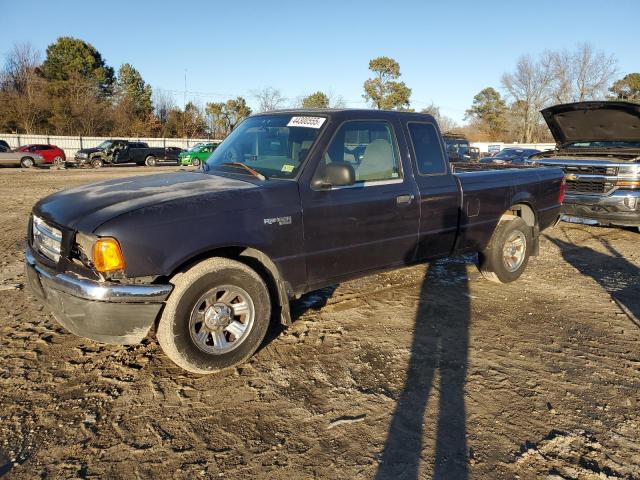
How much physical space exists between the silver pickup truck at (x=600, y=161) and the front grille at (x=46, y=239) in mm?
8083

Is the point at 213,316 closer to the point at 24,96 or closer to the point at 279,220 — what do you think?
the point at 279,220

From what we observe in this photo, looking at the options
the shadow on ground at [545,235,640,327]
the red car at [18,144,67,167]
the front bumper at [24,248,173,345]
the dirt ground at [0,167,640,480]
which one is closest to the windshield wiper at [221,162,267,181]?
the front bumper at [24,248,173,345]

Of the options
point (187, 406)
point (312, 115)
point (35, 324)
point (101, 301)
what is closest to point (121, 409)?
point (187, 406)

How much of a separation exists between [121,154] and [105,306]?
97.7 ft

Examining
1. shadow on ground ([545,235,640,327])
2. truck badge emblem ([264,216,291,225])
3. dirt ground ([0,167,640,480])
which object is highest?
truck badge emblem ([264,216,291,225])

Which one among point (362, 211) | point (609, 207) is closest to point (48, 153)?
point (609, 207)

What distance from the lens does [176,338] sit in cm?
316

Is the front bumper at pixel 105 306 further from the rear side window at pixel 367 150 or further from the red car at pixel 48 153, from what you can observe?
the red car at pixel 48 153

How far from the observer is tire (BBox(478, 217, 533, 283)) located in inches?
212

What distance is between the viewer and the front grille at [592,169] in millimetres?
7965

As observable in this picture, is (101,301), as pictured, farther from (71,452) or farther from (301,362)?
(301,362)

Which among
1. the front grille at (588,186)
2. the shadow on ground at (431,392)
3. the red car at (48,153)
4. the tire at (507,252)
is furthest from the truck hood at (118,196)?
the red car at (48,153)

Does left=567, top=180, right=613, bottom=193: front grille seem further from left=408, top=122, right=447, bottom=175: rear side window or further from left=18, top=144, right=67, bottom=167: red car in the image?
left=18, top=144, right=67, bottom=167: red car

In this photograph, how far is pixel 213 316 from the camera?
11.0ft
